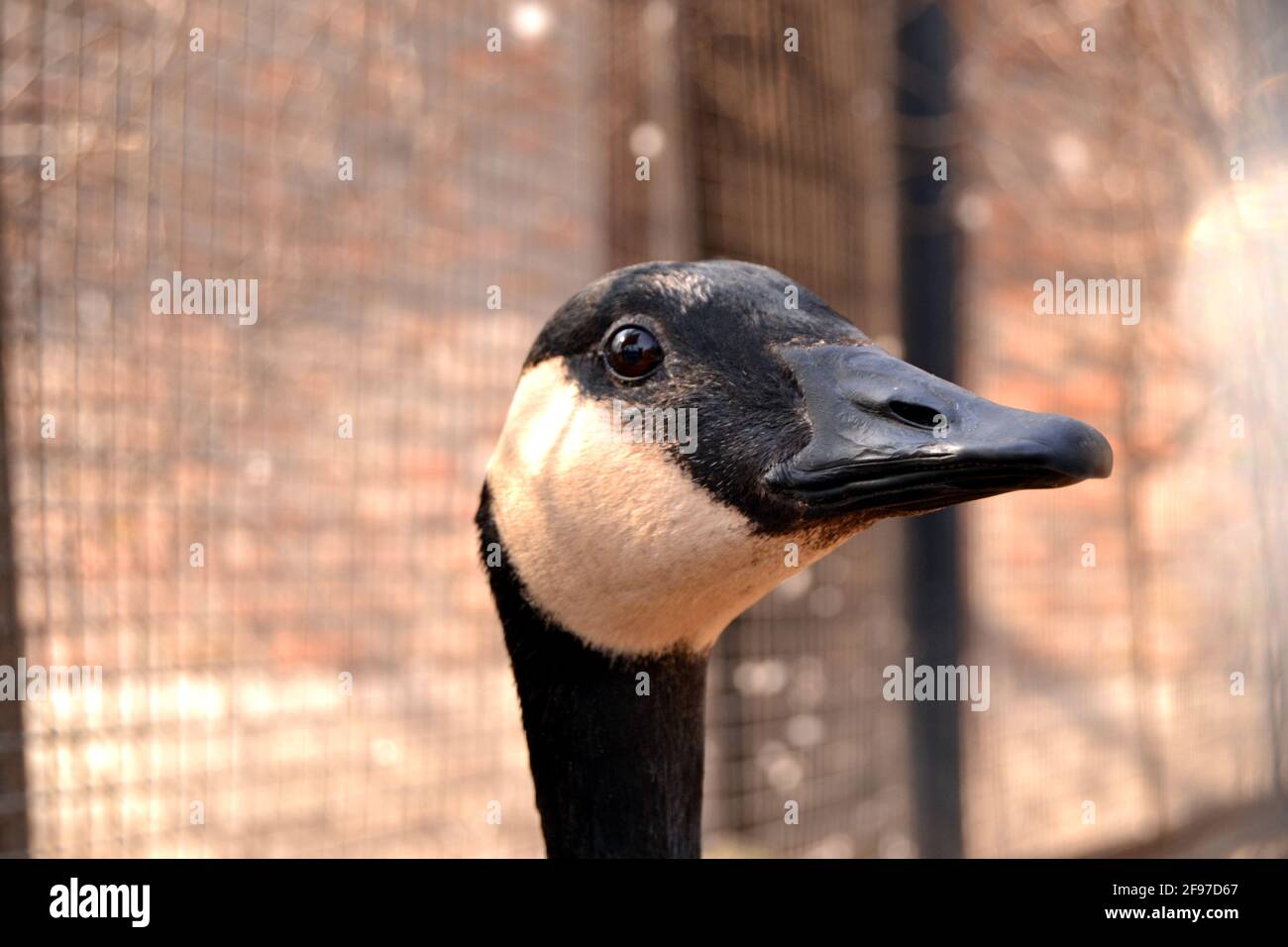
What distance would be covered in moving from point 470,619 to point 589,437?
7.12 ft

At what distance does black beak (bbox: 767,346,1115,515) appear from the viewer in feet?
3.71

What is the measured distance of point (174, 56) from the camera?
266 centimetres

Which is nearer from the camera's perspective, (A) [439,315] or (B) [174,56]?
(B) [174,56]

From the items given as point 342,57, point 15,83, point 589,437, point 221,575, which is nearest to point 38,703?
point 221,575

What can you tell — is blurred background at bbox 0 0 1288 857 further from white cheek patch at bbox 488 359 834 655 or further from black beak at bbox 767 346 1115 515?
black beak at bbox 767 346 1115 515

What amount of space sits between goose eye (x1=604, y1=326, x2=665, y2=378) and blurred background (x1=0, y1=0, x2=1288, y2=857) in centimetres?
158

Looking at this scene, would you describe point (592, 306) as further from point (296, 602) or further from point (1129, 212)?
point (1129, 212)

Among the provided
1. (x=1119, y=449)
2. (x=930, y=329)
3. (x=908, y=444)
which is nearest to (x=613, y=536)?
(x=908, y=444)

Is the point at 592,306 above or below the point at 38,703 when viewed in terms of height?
above

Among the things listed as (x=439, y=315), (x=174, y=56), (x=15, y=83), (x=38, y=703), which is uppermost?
(x=174, y=56)

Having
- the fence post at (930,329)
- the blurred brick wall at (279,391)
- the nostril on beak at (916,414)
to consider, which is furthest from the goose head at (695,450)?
the fence post at (930,329)

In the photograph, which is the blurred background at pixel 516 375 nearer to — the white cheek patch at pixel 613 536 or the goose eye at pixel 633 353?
the white cheek patch at pixel 613 536

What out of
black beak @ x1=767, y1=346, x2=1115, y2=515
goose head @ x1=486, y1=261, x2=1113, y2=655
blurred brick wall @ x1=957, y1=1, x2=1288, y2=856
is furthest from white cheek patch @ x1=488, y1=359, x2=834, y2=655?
blurred brick wall @ x1=957, y1=1, x2=1288, y2=856

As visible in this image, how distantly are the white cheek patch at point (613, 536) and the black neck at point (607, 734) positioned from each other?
0.05 metres
